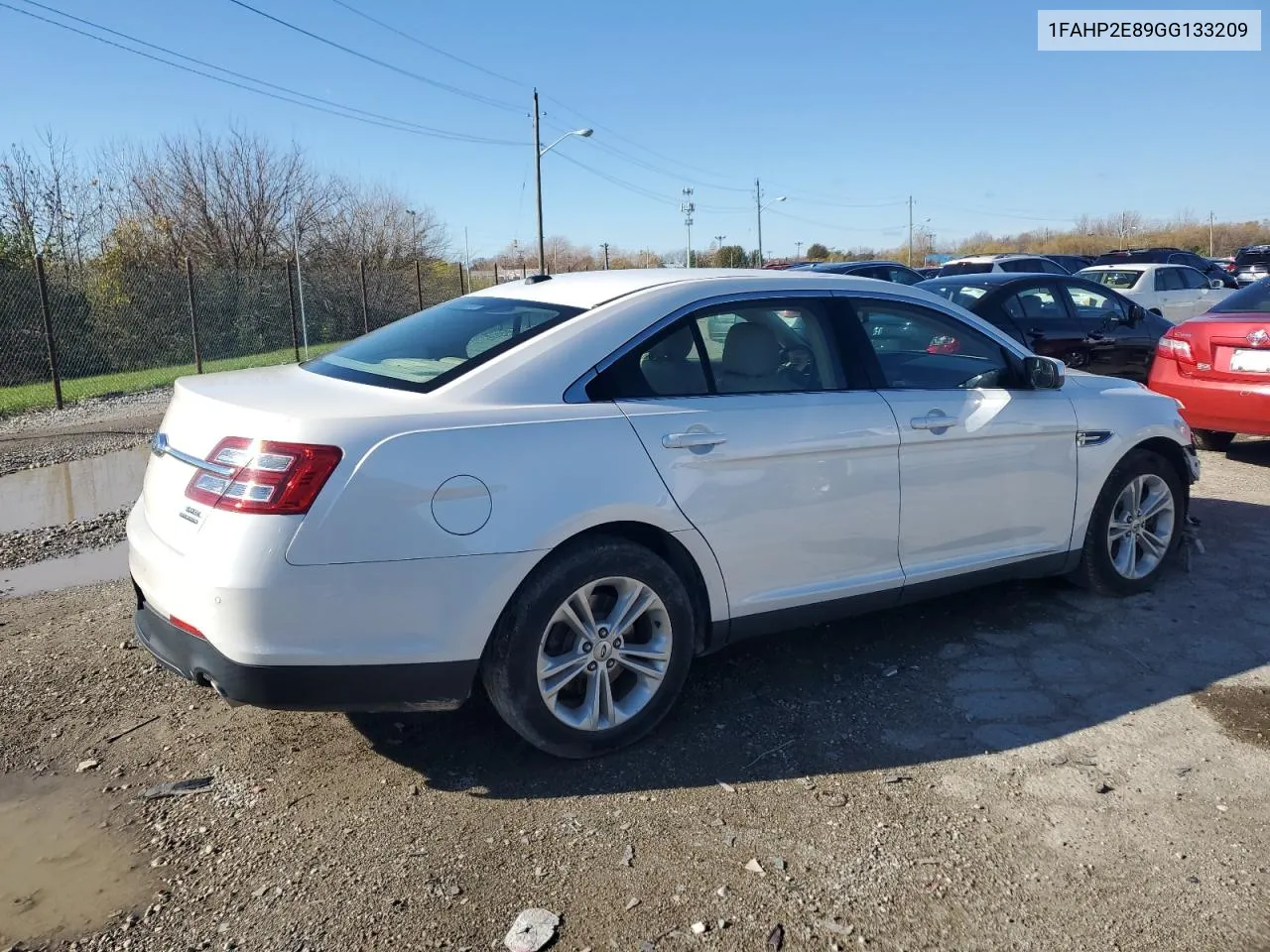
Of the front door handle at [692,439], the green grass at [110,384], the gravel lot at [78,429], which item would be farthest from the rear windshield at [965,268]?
the front door handle at [692,439]

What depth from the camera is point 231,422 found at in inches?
124

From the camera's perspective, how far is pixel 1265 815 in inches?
123

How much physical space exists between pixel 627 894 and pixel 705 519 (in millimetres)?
1311

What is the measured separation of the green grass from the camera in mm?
13797

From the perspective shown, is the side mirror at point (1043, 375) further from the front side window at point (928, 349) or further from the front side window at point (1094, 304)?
the front side window at point (1094, 304)

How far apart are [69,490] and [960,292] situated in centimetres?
839

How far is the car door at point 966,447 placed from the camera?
13.7 ft

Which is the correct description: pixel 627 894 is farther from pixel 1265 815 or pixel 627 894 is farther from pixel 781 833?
pixel 1265 815

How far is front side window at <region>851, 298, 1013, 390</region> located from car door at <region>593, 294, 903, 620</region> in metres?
0.27

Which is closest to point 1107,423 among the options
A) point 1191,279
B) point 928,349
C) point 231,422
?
point 928,349

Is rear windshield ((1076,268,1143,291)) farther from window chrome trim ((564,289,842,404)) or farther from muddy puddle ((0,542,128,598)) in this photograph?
muddy puddle ((0,542,128,598))

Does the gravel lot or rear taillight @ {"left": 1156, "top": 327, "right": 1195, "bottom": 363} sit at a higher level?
rear taillight @ {"left": 1156, "top": 327, "right": 1195, "bottom": 363}

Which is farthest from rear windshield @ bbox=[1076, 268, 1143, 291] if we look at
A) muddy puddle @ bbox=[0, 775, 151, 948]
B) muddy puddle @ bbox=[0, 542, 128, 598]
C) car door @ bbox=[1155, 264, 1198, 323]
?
muddy puddle @ bbox=[0, 775, 151, 948]

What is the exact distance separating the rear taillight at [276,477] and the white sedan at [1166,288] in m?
15.4
